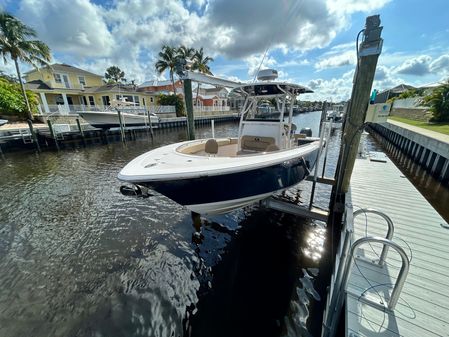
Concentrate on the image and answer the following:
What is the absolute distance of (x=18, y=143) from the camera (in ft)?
46.0

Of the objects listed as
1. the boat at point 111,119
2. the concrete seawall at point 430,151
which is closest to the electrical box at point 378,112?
the concrete seawall at point 430,151

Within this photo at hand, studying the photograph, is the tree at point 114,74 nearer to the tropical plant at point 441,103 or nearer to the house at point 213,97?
the house at point 213,97

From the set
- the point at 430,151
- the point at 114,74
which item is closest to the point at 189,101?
the point at 430,151

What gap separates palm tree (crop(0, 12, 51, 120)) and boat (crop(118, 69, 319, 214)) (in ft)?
73.3

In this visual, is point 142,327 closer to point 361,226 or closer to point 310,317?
point 310,317

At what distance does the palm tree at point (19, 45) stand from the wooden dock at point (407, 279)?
87.1ft

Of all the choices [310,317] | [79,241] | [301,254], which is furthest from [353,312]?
[79,241]

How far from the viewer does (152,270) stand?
3.90m

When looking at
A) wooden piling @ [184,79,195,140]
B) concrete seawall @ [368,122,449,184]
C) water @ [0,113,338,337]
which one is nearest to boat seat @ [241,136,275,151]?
water @ [0,113,338,337]

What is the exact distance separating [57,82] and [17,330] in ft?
110

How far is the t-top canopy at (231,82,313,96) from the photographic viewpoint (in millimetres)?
4934

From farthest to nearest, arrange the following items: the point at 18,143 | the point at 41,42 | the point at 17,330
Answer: the point at 41,42 → the point at 18,143 → the point at 17,330

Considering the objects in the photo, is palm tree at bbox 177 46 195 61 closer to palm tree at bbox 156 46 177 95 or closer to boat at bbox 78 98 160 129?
palm tree at bbox 156 46 177 95

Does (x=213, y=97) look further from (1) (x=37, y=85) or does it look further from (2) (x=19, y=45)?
(2) (x=19, y=45)
